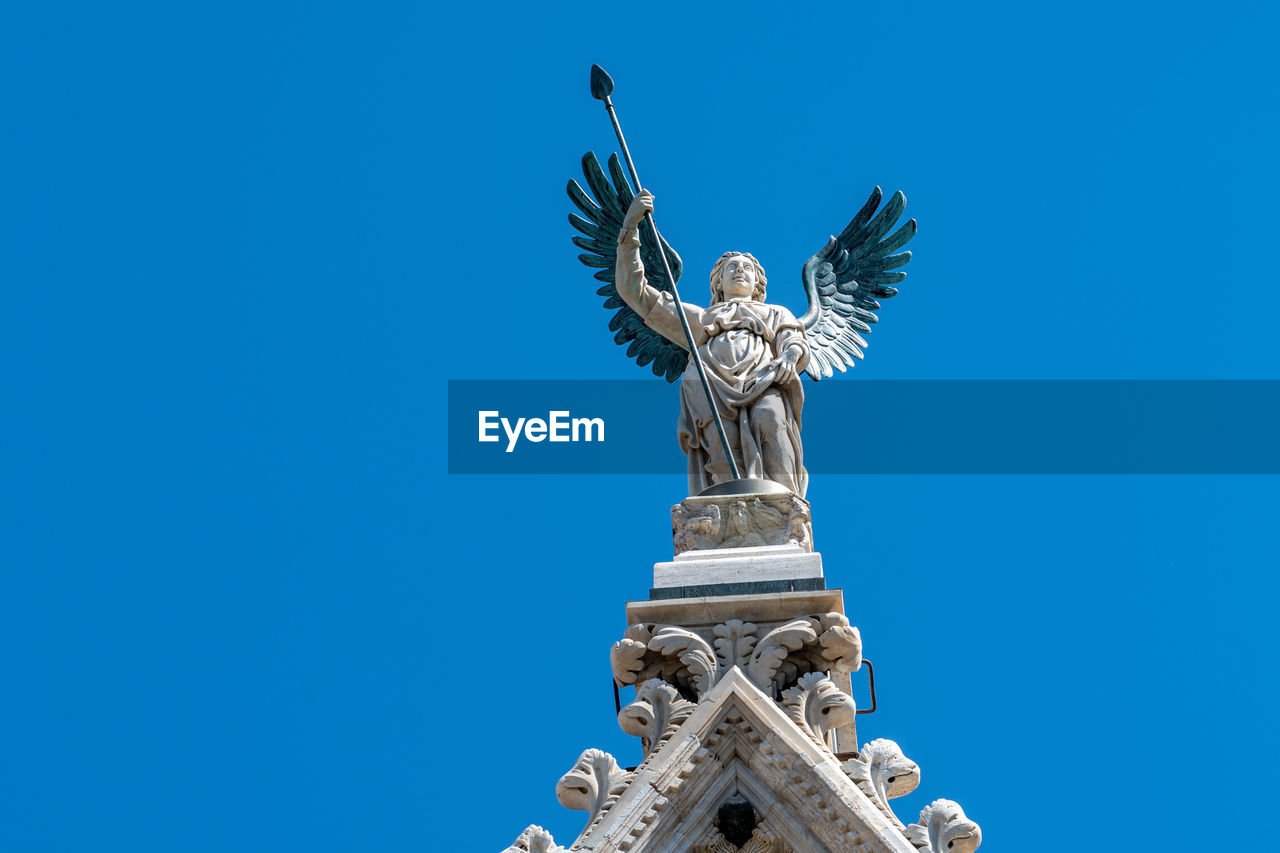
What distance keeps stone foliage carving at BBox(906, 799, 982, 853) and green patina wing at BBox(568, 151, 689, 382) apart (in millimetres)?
5581

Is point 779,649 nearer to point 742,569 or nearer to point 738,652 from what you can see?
point 738,652

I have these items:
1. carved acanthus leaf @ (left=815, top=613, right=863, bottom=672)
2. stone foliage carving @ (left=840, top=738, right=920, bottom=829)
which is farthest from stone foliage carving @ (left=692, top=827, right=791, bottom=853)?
carved acanthus leaf @ (left=815, top=613, right=863, bottom=672)

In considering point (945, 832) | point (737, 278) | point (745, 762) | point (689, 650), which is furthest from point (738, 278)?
point (945, 832)

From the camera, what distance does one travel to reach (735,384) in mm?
16672

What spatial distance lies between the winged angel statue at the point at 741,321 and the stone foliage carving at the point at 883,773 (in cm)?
303

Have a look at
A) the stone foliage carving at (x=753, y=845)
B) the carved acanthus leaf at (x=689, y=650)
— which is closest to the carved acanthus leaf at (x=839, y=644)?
the carved acanthus leaf at (x=689, y=650)

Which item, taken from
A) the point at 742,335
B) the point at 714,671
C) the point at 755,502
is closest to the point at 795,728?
the point at 714,671

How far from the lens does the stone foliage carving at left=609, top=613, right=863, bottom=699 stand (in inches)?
565

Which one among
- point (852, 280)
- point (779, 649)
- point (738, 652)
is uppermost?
point (852, 280)

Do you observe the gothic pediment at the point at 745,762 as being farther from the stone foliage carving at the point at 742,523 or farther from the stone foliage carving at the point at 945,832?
the stone foliage carving at the point at 742,523

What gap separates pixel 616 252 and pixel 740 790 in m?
5.39

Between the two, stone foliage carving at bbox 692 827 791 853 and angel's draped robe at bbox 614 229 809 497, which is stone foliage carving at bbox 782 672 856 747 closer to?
stone foliage carving at bbox 692 827 791 853

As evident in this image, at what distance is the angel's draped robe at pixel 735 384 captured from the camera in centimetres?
1648

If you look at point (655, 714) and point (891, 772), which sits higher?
point (891, 772)
